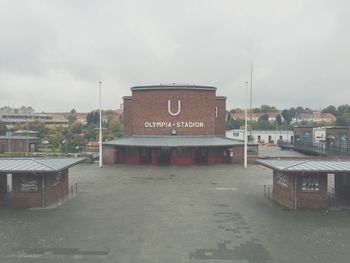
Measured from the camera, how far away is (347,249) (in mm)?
14211

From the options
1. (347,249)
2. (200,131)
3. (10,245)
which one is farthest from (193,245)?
(200,131)

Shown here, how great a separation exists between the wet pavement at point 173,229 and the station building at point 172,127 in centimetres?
1776

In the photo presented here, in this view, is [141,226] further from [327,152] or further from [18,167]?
[327,152]

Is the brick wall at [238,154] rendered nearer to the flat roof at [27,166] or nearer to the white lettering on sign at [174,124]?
the white lettering on sign at [174,124]

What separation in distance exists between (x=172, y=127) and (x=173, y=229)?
1205 inches

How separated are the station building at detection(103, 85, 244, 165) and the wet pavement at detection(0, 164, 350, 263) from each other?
17.8 metres

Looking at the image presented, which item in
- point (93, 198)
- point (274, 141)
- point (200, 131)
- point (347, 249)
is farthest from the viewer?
point (274, 141)

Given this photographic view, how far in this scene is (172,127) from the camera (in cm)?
4709

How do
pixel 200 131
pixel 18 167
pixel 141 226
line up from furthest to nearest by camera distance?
1. pixel 200 131
2. pixel 18 167
3. pixel 141 226

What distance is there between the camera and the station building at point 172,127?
45.5 m

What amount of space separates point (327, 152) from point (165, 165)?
24074 millimetres

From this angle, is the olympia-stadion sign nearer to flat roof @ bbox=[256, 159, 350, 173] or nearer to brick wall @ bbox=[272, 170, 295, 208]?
brick wall @ bbox=[272, 170, 295, 208]

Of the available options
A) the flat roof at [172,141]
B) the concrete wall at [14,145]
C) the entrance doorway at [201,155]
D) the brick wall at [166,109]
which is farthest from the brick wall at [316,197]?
the concrete wall at [14,145]

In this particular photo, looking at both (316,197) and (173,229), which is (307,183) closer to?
(316,197)
